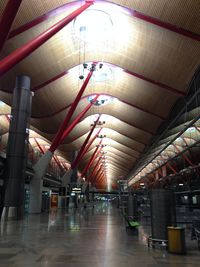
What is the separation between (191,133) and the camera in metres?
26.4

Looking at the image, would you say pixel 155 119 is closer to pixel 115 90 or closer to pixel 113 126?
pixel 115 90

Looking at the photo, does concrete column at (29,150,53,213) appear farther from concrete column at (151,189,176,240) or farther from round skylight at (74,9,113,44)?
concrete column at (151,189,176,240)

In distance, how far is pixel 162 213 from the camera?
9680mm

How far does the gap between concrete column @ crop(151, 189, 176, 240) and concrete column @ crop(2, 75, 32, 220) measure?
1282 centimetres

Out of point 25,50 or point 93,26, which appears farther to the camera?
point 93,26

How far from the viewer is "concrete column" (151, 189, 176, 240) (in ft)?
31.3

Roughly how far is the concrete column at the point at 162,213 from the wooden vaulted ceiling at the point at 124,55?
1107cm

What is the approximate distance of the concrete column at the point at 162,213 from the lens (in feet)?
31.3

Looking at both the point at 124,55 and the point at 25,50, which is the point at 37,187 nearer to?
the point at 124,55

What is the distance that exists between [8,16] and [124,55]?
12850mm

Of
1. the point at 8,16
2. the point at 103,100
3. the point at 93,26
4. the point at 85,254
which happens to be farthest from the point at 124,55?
the point at 85,254

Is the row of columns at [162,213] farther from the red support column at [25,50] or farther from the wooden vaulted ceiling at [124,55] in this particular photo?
the wooden vaulted ceiling at [124,55]

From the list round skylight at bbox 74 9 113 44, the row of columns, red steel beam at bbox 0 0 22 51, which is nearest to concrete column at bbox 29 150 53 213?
round skylight at bbox 74 9 113 44

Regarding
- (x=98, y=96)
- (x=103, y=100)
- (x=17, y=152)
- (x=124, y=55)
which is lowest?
(x=17, y=152)
